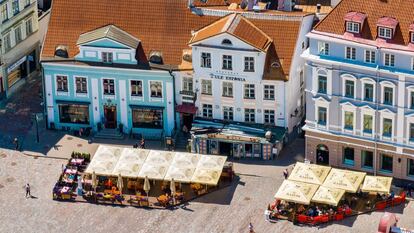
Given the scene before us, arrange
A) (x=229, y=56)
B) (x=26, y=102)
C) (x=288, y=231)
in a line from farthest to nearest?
(x=26, y=102)
(x=229, y=56)
(x=288, y=231)

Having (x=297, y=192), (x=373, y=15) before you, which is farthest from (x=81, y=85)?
(x=373, y=15)

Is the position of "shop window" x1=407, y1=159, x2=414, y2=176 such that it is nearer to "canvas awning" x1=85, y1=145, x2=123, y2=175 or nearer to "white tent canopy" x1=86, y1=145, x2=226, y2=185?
"white tent canopy" x1=86, y1=145, x2=226, y2=185

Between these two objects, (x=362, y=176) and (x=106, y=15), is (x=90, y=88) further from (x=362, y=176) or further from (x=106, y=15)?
(x=362, y=176)

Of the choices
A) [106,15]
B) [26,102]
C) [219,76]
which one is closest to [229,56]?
[219,76]

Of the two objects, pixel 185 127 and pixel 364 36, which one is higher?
pixel 364 36

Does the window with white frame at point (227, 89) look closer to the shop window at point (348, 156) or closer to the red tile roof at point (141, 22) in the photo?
the red tile roof at point (141, 22)

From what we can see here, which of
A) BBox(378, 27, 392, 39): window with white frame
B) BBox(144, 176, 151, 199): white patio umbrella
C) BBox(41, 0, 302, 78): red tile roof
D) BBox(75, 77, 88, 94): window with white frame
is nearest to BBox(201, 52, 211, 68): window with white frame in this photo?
BBox(41, 0, 302, 78): red tile roof

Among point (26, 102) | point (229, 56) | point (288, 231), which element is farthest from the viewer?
point (26, 102)
